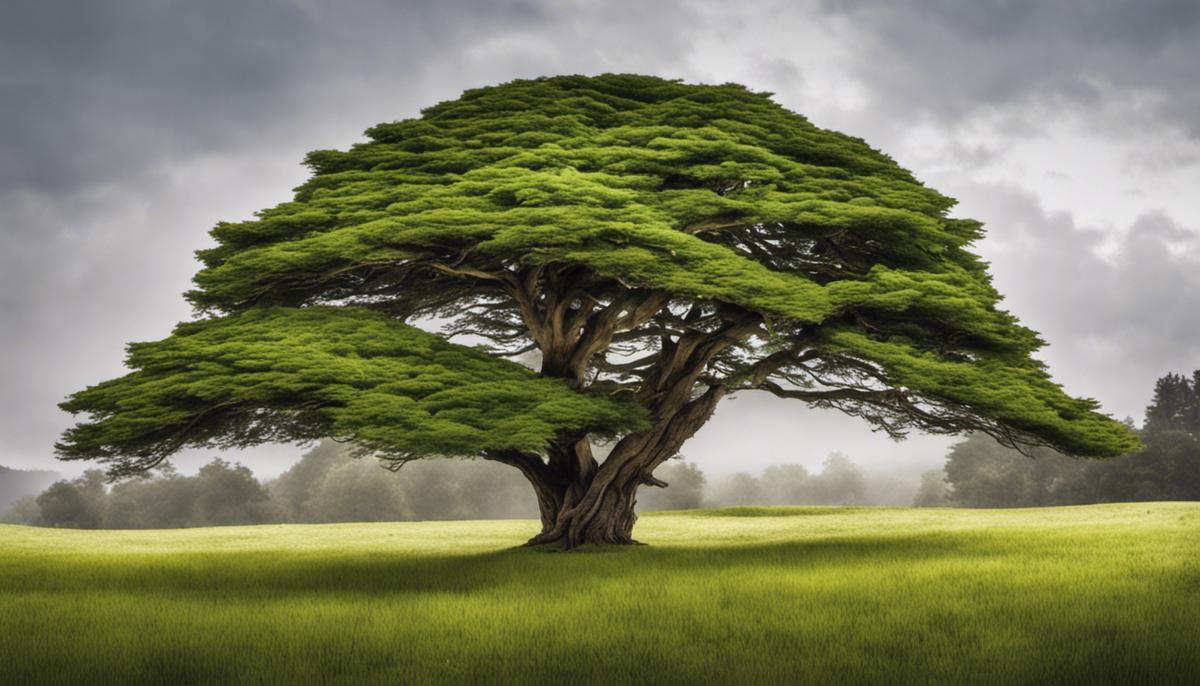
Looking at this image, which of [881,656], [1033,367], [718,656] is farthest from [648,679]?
[1033,367]

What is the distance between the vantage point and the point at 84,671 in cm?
909

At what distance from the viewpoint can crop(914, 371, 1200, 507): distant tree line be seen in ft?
185

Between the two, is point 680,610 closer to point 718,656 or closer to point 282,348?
point 718,656

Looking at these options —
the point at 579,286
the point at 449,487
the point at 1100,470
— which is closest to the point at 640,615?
the point at 579,286

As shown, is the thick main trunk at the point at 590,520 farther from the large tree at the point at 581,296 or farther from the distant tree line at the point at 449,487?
the distant tree line at the point at 449,487

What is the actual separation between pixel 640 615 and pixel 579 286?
33.3ft

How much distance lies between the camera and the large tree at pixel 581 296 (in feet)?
56.0

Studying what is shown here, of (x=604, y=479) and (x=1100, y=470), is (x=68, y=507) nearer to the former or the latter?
(x=604, y=479)

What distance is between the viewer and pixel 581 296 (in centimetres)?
2180

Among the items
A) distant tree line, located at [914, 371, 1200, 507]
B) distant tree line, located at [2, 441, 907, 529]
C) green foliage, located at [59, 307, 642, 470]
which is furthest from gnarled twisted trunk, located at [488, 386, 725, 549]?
distant tree line, located at [2, 441, 907, 529]

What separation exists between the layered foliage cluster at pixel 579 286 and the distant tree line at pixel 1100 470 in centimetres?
3456

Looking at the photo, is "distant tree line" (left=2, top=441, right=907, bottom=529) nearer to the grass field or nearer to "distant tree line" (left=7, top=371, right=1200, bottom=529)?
"distant tree line" (left=7, top=371, right=1200, bottom=529)

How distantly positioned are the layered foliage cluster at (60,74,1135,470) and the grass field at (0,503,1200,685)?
248cm

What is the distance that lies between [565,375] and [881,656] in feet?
43.2
